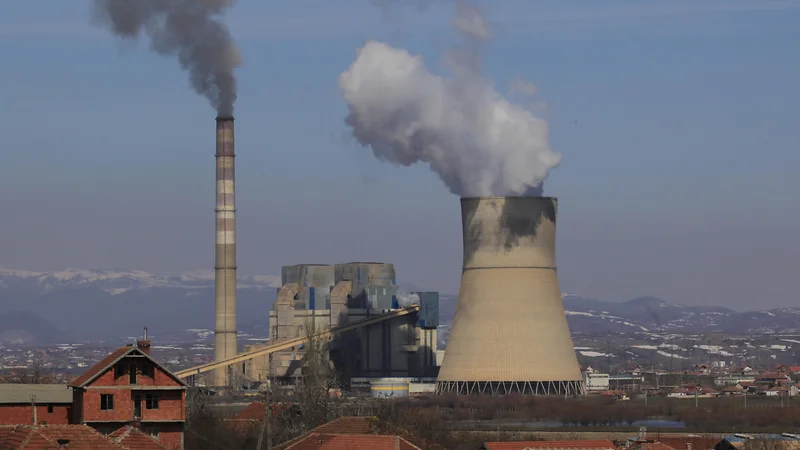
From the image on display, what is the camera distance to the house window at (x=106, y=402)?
118ft

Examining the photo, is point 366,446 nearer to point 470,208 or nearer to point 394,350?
point 470,208

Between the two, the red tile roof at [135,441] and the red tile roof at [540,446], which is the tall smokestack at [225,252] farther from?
the red tile roof at [135,441]

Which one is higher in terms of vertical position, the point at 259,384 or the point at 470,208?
the point at 470,208

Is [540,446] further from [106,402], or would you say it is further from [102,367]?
[102,367]

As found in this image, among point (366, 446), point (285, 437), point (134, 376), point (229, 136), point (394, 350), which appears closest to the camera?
point (366, 446)

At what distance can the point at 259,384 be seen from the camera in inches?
3799

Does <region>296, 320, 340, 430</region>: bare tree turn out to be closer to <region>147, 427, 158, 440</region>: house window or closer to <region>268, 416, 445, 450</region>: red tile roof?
<region>268, 416, 445, 450</region>: red tile roof

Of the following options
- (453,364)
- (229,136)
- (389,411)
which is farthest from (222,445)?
(229,136)

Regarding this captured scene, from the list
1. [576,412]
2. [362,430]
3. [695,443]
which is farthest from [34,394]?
[576,412]

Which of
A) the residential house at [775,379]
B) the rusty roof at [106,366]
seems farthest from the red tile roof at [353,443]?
the residential house at [775,379]

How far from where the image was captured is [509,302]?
75.7 meters

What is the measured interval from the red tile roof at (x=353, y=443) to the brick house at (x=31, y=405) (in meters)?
5.16

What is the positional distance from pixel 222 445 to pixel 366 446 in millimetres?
6136

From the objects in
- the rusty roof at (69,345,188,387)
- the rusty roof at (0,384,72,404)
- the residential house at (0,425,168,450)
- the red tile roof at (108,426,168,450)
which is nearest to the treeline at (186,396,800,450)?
the rusty roof at (0,384,72,404)
